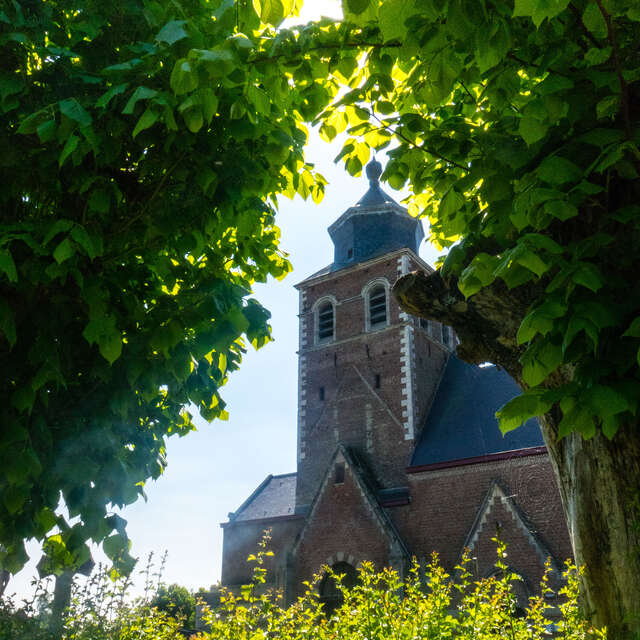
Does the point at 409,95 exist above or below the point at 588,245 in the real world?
above

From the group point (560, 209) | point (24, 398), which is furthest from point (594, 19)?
point (24, 398)

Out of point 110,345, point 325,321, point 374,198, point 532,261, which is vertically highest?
point 374,198

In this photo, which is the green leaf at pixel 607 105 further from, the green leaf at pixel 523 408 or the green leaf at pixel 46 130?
the green leaf at pixel 46 130

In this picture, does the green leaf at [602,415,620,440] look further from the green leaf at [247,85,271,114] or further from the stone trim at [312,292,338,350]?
the stone trim at [312,292,338,350]

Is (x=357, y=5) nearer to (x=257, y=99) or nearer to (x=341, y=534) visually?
(x=257, y=99)

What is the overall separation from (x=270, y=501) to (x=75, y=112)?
25876mm

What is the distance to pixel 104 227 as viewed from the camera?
4.00 metres

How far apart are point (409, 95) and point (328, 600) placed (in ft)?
67.7

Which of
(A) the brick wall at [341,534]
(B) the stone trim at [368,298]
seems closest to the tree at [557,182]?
(A) the brick wall at [341,534]

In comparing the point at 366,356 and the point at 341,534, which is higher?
the point at 366,356

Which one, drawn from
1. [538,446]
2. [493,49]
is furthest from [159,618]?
Result: [538,446]

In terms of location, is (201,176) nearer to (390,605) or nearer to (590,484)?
(590,484)

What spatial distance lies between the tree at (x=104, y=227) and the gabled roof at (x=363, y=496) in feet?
58.5

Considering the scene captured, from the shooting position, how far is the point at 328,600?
21.5 meters
